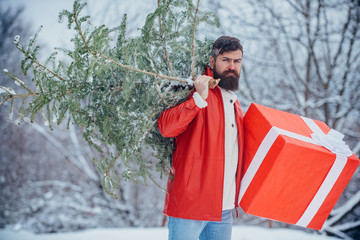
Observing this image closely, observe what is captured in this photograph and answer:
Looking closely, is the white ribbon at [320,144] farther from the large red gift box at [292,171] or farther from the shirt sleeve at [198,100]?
the shirt sleeve at [198,100]

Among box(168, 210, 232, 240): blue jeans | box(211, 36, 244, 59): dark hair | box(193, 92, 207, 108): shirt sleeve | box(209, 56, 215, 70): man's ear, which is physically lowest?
box(168, 210, 232, 240): blue jeans

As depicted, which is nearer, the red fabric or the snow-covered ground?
the red fabric

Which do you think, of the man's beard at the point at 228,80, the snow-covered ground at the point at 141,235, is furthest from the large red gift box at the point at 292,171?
the snow-covered ground at the point at 141,235

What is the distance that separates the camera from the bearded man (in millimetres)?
1589

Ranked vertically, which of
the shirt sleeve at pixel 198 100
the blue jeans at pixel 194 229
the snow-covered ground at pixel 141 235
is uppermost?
the shirt sleeve at pixel 198 100

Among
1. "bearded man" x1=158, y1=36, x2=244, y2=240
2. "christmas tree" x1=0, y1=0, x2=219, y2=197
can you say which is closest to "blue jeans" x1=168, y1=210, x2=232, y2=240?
"bearded man" x1=158, y1=36, x2=244, y2=240

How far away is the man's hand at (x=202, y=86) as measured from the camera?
5.22 ft

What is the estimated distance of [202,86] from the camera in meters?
1.60

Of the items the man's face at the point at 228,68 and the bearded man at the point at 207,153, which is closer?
the bearded man at the point at 207,153

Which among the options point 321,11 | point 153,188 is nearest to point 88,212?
point 153,188

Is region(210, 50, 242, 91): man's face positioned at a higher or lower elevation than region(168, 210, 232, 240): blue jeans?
higher

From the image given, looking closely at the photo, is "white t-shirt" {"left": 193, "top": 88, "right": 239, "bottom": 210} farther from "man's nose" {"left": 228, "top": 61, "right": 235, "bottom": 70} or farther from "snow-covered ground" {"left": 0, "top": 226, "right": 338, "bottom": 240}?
"snow-covered ground" {"left": 0, "top": 226, "right": 338, "bottom": 240}

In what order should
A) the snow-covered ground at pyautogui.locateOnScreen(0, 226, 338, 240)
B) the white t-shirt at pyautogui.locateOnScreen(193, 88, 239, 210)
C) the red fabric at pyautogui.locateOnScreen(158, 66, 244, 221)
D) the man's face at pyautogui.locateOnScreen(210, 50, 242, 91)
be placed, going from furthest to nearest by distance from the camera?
the snow-covered ground at pyautogui.locateOnScreen(0, 226, 338, 240) < the man's face at pyautogui.locateOnScreen(210, 50, 242, 91) < the white t-shirt at pyautogui.locateOnScreen(193, 88, 239, 210) < the red fabric at pyautogui.locateOnScreen(158, 66, 244, 221)

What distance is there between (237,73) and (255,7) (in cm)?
605
